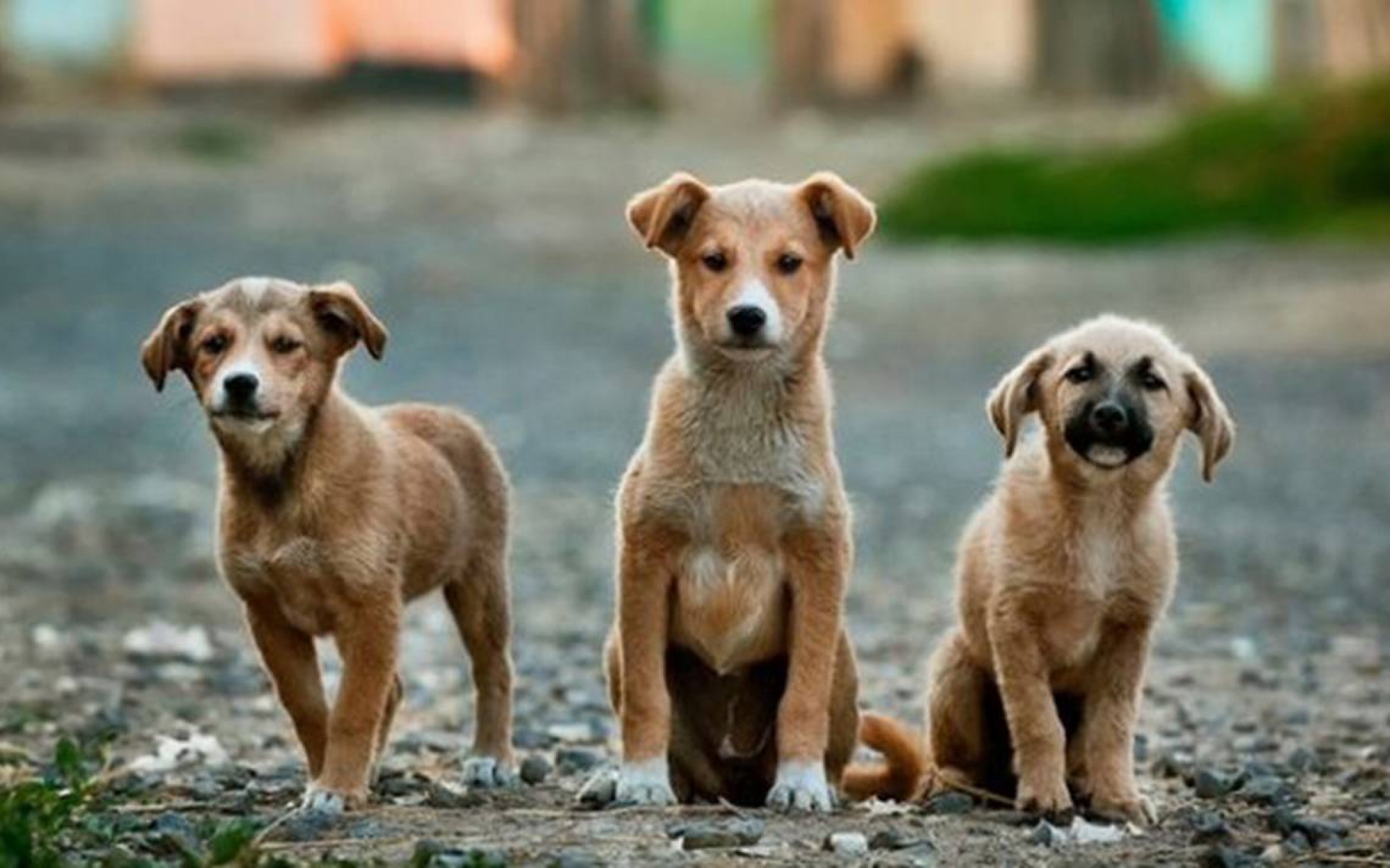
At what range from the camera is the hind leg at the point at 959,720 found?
331 inches

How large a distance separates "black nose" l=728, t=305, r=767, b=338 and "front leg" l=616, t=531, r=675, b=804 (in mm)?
493

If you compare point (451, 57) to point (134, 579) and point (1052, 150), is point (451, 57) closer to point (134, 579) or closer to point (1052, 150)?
point (1052, 150)

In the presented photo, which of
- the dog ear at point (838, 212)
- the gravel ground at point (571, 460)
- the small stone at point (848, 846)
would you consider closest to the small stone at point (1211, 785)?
the gravel ground at point (571, 460)

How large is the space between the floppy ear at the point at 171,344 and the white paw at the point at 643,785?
1344 millimetres

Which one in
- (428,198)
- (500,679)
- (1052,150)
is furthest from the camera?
(428,198)

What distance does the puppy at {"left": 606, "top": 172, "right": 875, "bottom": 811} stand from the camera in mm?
8000

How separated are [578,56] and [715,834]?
85.8 ft

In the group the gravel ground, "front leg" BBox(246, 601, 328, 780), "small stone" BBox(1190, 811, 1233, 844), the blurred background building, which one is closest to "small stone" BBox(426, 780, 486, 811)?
the gravel ground

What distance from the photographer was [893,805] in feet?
27.5

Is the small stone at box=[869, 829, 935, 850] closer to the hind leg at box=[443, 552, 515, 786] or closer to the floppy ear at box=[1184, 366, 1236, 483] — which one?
the floppy ear at box=[1184, 366, 1236, 483]

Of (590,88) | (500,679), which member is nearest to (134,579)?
(500,679)

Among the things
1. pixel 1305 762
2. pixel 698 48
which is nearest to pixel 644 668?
pixel 1305 762

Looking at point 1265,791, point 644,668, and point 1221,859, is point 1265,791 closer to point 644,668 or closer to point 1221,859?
point 1221,859

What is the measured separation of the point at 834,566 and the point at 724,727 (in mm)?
531
